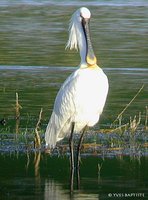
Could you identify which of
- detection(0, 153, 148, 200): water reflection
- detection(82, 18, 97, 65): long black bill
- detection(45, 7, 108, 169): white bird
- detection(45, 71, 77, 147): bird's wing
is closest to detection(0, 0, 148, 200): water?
detection(0, 153, 148, 200): water reflection

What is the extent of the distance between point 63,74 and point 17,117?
6.71 meters

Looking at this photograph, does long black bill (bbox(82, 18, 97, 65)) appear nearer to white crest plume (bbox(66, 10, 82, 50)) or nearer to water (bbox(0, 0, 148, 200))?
white crest plume (bbox(66, 10, 82, 50))

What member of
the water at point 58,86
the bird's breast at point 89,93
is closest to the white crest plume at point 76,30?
the bird's breast at point 89,93

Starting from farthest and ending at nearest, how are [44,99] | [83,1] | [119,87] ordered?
[83,1] → [119,87] → [44,99]

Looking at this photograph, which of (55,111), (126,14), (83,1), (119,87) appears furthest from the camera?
(83,1)

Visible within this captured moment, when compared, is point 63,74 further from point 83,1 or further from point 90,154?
point 83,1

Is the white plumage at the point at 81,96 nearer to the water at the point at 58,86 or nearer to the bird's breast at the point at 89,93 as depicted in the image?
the bird's breast at the point at 89,93

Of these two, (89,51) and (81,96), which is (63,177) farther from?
(89,51)

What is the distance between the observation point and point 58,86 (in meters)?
20.0

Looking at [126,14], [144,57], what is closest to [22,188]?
[144,57]

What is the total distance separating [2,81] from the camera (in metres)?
20.6

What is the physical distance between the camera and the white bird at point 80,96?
12109 millimetres

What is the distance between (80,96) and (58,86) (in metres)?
7.84

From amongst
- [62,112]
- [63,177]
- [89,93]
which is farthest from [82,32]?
[63,177]
